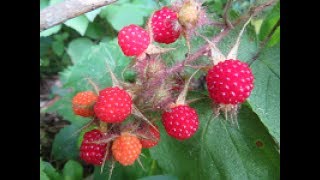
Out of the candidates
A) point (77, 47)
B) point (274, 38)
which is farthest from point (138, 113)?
point (77, 47)

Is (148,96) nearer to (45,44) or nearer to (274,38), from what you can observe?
(274,38)

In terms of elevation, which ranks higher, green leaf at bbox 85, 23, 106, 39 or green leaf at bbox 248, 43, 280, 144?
green leaf at bbox 248, 43, 280, 144

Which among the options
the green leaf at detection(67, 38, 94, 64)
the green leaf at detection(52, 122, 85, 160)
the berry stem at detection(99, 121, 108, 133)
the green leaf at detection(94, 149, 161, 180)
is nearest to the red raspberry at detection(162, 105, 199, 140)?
the berry stem at detection(99, 121, 108, 133)

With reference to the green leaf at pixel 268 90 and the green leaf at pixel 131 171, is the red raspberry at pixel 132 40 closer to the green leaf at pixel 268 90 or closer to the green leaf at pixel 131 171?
the green leaf at pixel 268 90

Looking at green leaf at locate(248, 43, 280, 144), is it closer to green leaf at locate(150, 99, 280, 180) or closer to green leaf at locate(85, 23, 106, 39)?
green leaf at locate(150, 99, 280, 180)

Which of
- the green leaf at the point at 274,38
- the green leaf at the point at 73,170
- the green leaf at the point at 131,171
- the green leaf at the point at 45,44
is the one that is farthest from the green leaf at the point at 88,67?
the green leaf at the point at 274,38

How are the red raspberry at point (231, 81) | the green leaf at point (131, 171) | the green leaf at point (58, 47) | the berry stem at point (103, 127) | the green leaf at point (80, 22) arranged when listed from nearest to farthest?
the red raspberry at point (231, 81) < the berry stem at point (103, 127) < the green leaf at point (131, 171) < the green leaf at point (80, 22) < the green leaf at point (58, 47)
